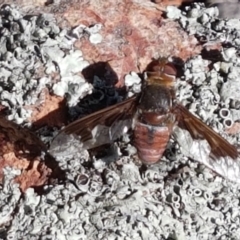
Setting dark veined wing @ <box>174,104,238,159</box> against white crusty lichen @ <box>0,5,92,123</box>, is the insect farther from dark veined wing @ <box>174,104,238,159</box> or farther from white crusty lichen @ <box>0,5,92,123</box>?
white crusty lichen @ <box>0,5,92,123</box>

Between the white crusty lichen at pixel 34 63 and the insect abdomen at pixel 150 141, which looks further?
the white crusty lichen at pixel 34 63

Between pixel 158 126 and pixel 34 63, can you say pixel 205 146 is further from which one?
pixel 34 63

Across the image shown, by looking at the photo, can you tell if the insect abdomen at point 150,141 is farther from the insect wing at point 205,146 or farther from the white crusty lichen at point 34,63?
the white crusty lichen at point 34,63

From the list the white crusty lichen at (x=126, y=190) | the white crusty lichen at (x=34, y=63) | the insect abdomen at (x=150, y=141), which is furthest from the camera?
the white crusty lichen at (x=34, y=63)

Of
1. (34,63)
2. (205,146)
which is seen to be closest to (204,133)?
(205,146)

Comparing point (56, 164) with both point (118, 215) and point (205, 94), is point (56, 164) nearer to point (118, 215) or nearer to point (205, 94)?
point (118, 215)

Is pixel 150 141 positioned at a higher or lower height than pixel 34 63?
lower

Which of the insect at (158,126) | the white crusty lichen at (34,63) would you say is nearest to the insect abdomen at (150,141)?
the insect at (158,126)
